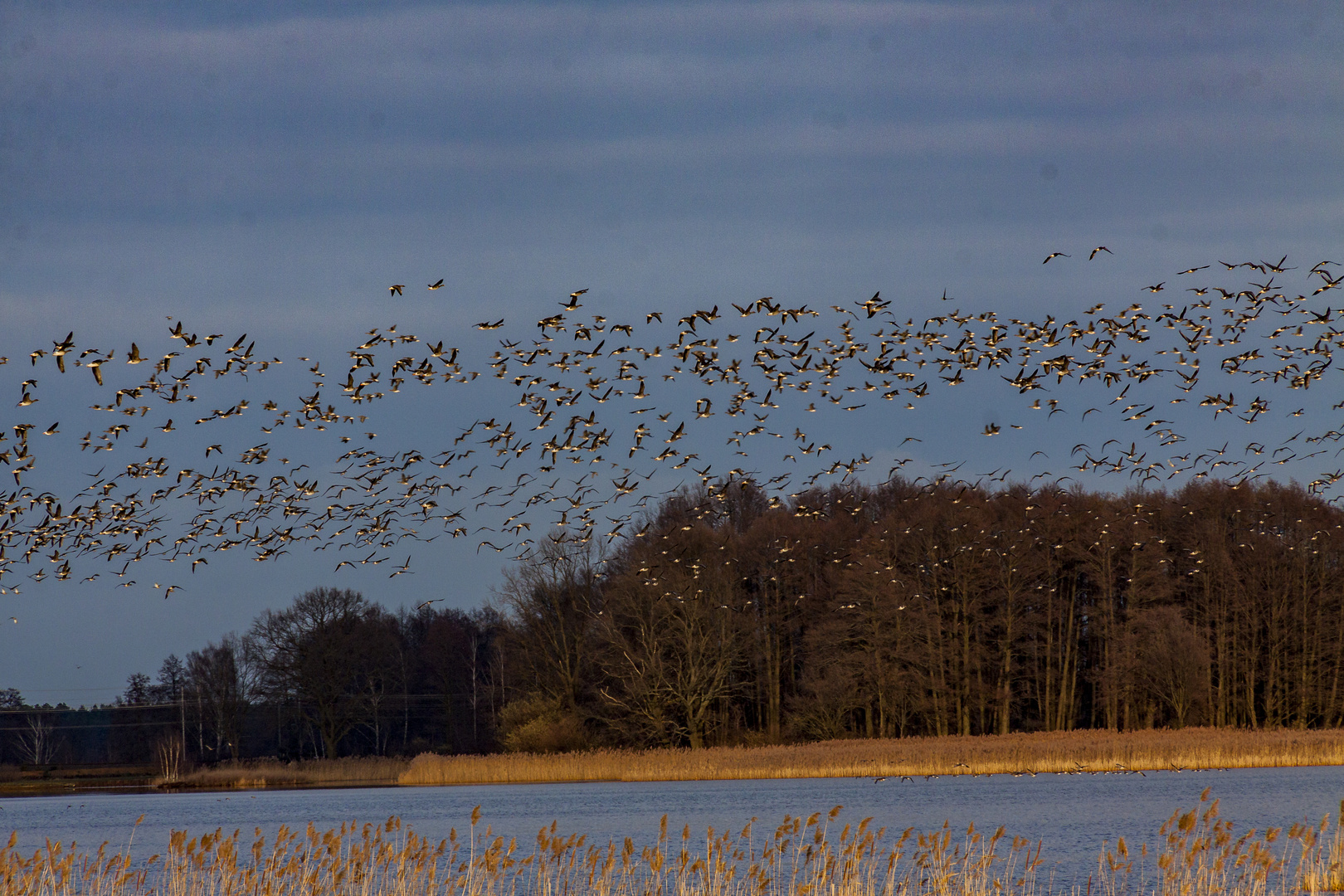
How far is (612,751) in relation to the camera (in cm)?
5400

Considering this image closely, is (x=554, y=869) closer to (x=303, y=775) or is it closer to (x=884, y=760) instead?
(x=884, y=760)

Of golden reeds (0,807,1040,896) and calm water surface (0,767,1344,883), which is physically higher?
golden reeds (0,807,1040,896)

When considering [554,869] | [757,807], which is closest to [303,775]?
[757,807]

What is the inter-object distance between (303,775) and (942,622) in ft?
101

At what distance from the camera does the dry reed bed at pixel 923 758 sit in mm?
43156

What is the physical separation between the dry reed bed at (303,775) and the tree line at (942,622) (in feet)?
19.2

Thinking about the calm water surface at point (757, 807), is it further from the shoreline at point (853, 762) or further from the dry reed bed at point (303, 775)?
the dry reed bed at point (303, 775)

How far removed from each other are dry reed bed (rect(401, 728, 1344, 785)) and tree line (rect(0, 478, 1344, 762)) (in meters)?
4.24

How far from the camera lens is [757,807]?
1390 inches

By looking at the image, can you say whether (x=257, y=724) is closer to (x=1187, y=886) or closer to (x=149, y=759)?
(x=149, y=759)

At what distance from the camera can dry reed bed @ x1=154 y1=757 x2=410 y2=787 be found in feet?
192

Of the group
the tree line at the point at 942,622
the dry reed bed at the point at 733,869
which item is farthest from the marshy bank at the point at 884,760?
the dry reed bed at the point at 733,869

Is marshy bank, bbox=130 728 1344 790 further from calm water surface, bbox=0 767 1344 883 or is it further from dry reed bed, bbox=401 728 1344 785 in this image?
calm water surface, bbox=0 767 1344 883

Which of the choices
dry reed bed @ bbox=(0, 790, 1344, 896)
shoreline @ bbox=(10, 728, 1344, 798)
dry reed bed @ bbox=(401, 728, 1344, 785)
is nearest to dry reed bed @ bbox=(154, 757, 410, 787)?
shoreline @ bbox=(10, 728, 1344, 798)
